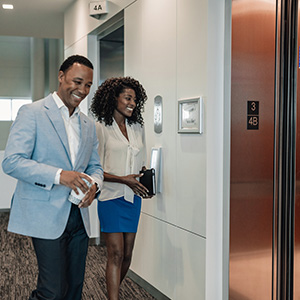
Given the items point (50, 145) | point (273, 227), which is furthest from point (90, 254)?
point (50, 145)

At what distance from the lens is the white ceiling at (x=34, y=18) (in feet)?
20.6

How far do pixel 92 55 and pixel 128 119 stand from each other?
8.29 ft

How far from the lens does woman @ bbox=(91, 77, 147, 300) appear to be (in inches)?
129

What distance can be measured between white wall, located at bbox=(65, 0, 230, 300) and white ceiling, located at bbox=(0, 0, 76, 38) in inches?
92.2

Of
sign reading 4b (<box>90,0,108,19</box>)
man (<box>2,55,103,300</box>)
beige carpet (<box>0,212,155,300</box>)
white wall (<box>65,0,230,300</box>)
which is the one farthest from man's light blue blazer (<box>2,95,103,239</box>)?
sign reading 4b (<box>90,0,108,19</box>)

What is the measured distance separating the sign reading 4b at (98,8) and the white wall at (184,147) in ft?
1.54

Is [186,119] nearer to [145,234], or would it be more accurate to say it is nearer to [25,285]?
[145,234]

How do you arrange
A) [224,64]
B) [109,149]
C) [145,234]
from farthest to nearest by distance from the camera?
[145,234] < [109,149] < [224,64]

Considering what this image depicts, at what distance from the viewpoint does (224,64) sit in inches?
119

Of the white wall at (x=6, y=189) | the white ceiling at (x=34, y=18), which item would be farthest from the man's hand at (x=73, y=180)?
the white wall at (x=6, y=189)

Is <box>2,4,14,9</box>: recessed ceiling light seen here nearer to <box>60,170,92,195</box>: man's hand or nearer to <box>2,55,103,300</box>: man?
<box>2,55,103,300</box>: man

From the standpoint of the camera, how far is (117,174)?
3.31 meters

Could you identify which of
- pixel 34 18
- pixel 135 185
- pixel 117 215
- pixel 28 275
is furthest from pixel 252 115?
pixel 34 18

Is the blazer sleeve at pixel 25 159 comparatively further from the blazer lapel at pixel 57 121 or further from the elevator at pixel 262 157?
the elevator at pixel 262 157
